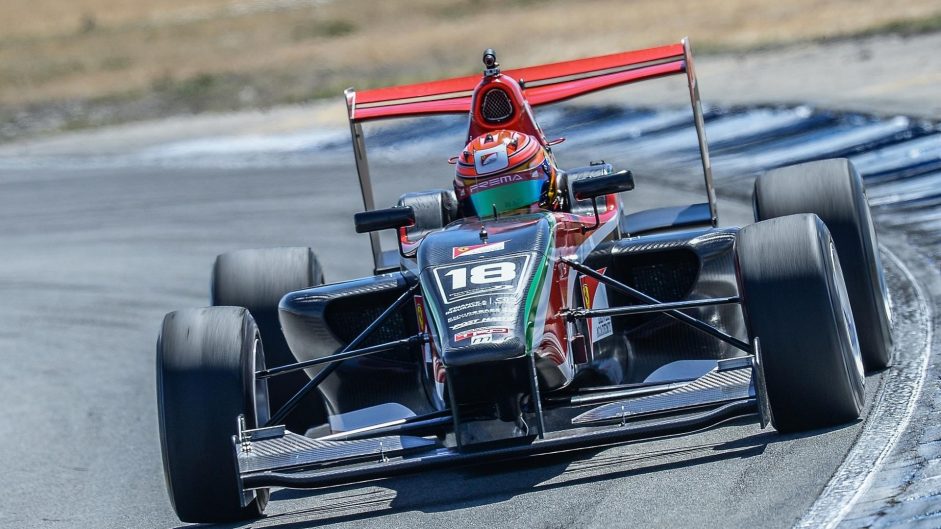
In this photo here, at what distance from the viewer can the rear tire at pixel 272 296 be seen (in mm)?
9477

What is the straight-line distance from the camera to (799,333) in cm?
716

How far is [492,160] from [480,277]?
4.92ft

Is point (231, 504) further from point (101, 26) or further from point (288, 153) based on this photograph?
point (101, 26)

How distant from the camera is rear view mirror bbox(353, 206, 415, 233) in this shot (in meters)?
8.62

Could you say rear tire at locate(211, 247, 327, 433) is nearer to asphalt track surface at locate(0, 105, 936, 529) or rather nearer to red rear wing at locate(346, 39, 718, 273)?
red rear wing at locate(346, 39, 718, 273)

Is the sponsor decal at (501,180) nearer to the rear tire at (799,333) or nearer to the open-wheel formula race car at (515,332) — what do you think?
the open-wheel formula race car at (515,332)

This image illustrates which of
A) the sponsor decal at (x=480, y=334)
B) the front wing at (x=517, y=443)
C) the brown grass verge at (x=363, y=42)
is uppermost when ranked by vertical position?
the brown grass verge at (x=363, y=42)

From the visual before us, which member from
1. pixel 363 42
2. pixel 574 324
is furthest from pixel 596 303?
pixel 363 42

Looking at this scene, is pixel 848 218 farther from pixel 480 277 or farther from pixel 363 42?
pixel 363 42

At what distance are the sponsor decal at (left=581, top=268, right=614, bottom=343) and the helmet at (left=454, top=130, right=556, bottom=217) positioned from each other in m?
0.62

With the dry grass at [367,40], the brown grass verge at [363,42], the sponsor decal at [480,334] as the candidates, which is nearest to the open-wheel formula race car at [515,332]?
the sponsor decal at [480,334]

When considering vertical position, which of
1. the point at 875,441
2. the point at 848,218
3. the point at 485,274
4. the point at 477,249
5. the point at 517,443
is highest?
the point at 477,249

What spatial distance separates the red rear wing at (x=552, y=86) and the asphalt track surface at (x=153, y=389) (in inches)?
91.5

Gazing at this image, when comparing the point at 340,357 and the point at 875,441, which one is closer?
the point at 875,441
